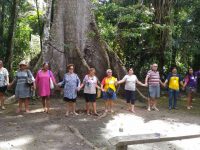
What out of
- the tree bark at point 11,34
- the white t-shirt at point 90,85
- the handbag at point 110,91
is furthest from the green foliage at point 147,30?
the white t-shirt at point 90,85

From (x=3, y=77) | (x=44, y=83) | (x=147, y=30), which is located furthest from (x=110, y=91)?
(x=147, y=30)

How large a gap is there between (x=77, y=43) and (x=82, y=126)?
503 cm

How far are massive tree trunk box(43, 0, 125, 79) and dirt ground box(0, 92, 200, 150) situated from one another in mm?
1378

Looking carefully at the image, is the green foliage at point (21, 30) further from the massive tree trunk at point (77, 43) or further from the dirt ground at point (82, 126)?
the dirt ground at point (82, 126)

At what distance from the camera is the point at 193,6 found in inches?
746

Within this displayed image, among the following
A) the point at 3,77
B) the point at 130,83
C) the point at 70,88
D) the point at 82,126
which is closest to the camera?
the point at 82,126

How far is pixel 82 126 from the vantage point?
10477 millimetres

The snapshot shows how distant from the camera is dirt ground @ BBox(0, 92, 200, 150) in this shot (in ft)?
29.1

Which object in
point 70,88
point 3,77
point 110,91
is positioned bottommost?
point 110,91

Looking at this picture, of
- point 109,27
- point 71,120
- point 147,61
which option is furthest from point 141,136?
point 147,61

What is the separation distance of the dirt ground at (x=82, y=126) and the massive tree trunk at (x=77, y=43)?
1.38 m

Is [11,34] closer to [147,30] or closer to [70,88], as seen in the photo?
[147,30]

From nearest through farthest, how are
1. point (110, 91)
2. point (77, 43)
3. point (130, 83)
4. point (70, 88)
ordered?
point (70, 88) < point (110, 91) < point (130, 83) < point (77, 43)

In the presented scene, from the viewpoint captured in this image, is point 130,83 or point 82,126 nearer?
point 82,126
